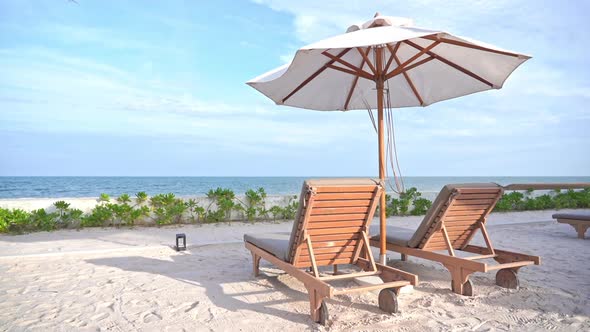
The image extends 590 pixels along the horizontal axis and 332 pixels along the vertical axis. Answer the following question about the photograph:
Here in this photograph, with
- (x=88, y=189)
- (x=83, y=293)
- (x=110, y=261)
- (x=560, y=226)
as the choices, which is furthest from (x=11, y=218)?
(x=88, y=189)

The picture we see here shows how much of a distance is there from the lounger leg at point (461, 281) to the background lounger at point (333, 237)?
73 centimetres

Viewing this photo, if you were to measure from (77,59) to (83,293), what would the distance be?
52.9 feet

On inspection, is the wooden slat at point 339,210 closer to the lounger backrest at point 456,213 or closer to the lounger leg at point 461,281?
the lounger backrest at point 456,213

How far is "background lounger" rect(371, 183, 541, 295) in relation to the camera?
349 cm

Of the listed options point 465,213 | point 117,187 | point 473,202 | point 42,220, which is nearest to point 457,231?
point 465,213

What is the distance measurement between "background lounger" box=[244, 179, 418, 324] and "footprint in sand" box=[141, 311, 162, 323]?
3.63ft

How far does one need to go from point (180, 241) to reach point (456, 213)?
4174 mm

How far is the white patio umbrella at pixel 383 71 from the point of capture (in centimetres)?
330

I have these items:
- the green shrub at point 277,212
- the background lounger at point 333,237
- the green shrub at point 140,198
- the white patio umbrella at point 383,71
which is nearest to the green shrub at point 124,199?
the green shrub at point 140,198

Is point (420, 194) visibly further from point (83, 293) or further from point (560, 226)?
A: point (83, 293)

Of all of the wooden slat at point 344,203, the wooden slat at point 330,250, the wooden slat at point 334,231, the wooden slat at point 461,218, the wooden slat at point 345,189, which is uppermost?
the wooden slat at point 345,189

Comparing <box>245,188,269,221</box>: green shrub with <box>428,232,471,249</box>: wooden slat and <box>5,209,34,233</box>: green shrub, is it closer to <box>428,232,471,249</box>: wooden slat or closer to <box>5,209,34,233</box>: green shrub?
<box>5,209,34,233</box>: green shrub

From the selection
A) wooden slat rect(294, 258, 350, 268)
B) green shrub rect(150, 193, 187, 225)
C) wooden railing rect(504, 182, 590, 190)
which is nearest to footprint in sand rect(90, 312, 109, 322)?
wooden slat rect(294, 258, 350, 268)

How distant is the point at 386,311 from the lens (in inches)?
120
